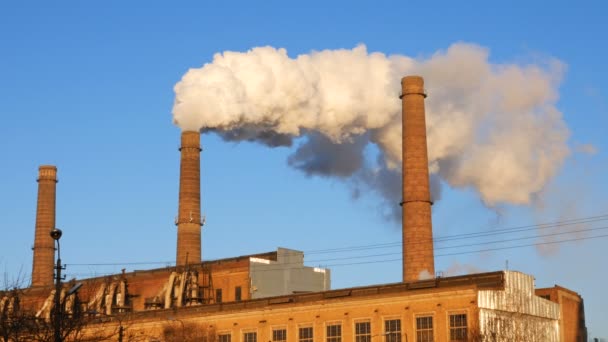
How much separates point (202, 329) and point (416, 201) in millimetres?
16089

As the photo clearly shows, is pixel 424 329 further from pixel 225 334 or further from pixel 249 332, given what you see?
pixel 225 334

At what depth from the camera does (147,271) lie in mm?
73000

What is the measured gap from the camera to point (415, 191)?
202 ft

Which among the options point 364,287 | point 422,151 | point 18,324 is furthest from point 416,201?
point 18,324

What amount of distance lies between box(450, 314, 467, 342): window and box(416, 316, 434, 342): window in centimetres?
110

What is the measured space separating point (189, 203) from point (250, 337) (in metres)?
20.2

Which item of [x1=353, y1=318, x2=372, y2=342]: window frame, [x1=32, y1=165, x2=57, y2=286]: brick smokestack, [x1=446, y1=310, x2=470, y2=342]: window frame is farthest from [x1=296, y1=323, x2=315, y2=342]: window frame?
[x1=32, y1=165, x2=57, y2=286]: brick smokestack

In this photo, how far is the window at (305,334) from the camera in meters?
50.6

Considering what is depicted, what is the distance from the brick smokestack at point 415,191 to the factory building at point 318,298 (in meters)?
0.07

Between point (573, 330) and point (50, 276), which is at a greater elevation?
point (50, 276)

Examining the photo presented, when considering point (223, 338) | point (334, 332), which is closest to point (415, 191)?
point (334, 332)

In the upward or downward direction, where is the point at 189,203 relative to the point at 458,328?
upward

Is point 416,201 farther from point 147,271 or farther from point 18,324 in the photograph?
point 18,324

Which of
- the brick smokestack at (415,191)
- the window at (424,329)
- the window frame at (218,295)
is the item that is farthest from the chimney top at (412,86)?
the window at (424,329)
